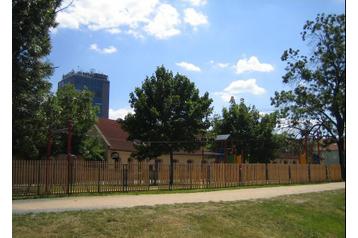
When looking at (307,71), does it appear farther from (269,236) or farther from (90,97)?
(269,236)

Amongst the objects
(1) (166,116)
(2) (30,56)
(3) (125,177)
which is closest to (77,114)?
(1) (166,116)

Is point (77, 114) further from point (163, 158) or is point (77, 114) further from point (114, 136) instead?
point (163, 158)

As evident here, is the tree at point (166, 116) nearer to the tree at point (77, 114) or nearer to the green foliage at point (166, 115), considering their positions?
the green foliage at point (166, 115)

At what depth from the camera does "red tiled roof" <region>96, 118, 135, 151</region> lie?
4922 centimetres

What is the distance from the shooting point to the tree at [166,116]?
37750 millimetres

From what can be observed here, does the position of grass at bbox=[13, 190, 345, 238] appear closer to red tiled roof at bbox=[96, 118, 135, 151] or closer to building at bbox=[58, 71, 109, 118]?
red tiled roof at bbox=[96, 118, 135, 151]

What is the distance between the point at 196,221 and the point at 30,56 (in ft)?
26.2

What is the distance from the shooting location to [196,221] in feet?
42.4

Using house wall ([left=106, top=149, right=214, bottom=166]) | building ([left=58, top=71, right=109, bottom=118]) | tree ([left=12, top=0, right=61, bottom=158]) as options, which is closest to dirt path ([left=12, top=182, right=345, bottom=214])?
tree ([left=12, top=0, right=61, bottom=158])

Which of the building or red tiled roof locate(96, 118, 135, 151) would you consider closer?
red tiled roof locate(96, 118, 135, 151)

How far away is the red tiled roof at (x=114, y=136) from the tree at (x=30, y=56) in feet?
91.7

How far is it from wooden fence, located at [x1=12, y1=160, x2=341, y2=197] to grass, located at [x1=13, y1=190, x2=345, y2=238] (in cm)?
828

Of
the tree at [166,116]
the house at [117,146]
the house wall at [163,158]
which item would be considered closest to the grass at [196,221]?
the tree at [166,116]

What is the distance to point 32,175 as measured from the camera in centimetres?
2070
